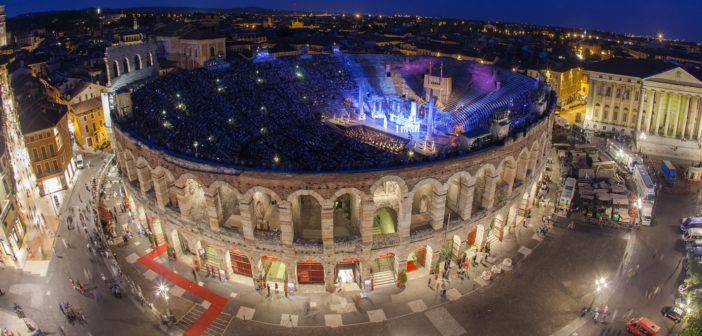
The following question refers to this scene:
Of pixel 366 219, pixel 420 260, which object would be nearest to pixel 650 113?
pixel 420 260

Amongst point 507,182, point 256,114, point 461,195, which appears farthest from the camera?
point 256,114

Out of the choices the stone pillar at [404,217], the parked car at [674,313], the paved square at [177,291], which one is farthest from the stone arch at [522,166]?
the paved square at [177,291]

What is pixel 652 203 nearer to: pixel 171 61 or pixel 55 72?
pixel 171 61

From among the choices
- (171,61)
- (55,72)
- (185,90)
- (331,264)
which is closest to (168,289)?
(331,264)

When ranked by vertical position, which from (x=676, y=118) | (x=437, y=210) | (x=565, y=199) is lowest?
(x=565, y=199)

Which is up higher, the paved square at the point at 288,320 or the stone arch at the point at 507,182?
the stone arch at the point at 507,182

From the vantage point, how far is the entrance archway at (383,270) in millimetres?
37844

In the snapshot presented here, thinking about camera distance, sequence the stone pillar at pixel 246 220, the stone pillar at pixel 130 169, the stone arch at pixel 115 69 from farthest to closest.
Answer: the stone arch at pixel 115 69
the stone pillar at pixel 130 169
the stone pillar at pixel 246 220

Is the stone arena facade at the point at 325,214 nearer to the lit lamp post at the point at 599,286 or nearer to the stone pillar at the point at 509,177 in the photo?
the stone pillar at the point at 509,177

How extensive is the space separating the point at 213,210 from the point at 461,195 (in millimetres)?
20951

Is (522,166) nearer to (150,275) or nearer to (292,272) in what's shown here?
Result: (292,272)

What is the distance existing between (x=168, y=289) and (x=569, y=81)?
92.2 metres

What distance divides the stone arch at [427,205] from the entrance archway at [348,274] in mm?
5937

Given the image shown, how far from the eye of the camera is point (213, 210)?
35.6 m
